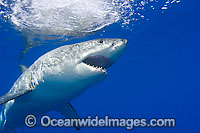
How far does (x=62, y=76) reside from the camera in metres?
3.21

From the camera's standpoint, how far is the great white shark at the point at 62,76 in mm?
2895

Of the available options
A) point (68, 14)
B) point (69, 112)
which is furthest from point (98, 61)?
point (68, 14)

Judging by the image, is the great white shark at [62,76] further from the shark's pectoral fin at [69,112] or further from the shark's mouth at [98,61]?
the shark's pectoral fin at [69,112]

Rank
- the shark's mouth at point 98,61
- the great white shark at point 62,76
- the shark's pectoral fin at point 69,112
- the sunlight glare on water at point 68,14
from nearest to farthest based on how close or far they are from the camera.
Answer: the great white shark at point 62,76 → the shark's mouth at point 98,61 → the shark's pectoral fin at point 69,112 → the sunlight glare on water at point 68,14

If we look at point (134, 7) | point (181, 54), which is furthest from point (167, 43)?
point (134, 7)

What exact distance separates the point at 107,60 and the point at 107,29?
11.8 meters

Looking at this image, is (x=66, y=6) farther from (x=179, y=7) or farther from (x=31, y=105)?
(x=179, y=7)

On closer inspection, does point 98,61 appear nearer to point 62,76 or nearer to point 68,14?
point 62,76

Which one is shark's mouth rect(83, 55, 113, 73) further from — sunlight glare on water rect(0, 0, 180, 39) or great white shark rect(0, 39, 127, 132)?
sunlight glare on water rect(0, 0, 180, 39)

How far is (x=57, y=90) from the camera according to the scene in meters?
→ 3.49

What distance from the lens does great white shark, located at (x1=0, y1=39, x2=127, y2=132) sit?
114 inches

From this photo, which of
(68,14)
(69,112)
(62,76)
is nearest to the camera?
(62,76)

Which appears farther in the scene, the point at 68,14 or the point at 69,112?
the point at 68,14

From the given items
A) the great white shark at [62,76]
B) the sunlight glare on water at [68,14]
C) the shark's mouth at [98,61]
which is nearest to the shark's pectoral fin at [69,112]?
the great white shark at [62,76]
